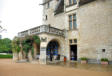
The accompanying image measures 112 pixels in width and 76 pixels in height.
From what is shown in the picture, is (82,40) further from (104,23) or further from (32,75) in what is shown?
(32,75)

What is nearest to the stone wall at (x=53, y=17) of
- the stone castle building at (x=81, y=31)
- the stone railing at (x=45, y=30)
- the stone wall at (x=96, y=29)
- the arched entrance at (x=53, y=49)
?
the stone castle building at (x=81, y=31)

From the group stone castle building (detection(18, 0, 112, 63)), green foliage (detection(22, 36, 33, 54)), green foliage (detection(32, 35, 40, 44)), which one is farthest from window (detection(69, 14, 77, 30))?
green foliage (detection(22, 36, 33, 54))

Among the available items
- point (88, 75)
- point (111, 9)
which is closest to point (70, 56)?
point (111, 9)

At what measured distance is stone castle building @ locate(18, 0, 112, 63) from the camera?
1025 centimetres

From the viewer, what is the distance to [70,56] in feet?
42.6

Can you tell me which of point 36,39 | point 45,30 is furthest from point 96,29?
point 36,39

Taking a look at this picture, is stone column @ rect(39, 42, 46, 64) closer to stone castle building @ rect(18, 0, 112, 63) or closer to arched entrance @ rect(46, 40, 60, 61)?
stone castle building @ rect(18, 0, 112, 63)

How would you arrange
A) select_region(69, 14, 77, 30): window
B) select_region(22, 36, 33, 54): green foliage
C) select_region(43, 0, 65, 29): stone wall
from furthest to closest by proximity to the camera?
select_region(43, 0, 65, 29): stone wall, select_region(69, 14, 77, 30): window, select_region(22, 36, 33, 54): green foliage

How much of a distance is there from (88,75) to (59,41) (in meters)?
7.89

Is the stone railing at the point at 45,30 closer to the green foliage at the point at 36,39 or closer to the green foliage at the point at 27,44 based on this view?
the green foliage at the point at 36,39

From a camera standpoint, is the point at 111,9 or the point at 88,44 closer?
the point at 111,9

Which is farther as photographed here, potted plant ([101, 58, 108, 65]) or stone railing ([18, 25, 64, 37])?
stone railing ([18, 25, 64, 37])

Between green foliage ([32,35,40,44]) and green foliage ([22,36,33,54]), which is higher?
green foliage ([32,35,40,44])

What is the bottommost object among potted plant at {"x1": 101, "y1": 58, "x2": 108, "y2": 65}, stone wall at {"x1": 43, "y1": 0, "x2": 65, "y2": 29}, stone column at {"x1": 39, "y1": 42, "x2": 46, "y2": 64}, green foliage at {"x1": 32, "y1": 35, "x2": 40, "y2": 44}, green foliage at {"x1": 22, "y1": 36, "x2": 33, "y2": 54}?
potted plant at {"x1": 101, "y1": 58, "x2": 108, "y2": 65}
